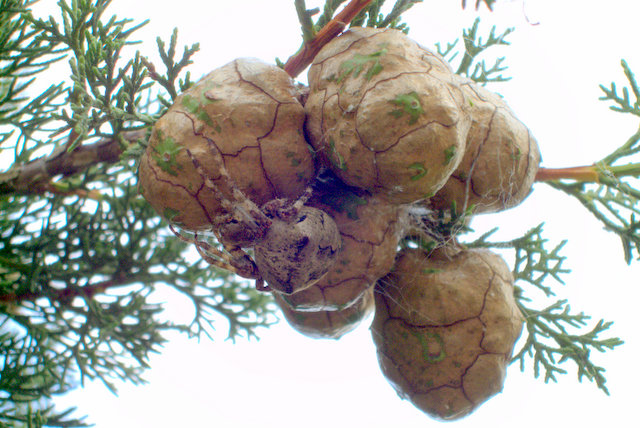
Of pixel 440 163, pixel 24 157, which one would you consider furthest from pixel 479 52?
pixel 24 157

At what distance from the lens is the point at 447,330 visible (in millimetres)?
1397

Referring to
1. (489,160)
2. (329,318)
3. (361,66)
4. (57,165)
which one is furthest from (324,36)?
(57,165)

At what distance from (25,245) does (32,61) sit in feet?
2.42

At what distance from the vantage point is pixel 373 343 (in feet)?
5.14

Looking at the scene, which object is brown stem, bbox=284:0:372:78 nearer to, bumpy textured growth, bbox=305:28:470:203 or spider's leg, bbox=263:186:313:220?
bumpy textured growth, bbox=305:28:470:203

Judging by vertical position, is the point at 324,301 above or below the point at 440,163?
below

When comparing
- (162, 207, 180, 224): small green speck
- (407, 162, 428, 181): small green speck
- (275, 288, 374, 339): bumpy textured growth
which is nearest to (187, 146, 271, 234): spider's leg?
(162, 207, 180, 224): small green speck

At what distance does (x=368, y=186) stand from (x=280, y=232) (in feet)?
0.70

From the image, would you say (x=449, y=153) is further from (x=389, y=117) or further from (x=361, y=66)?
(x=361, y=66)

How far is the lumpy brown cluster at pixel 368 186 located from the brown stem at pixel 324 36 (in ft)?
0.33

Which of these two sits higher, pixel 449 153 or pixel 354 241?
pixel 449 153

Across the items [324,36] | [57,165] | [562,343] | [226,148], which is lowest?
[562,343]

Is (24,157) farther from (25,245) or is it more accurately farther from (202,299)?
(202,299)

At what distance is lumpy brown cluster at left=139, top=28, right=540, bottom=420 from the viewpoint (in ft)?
3.63
